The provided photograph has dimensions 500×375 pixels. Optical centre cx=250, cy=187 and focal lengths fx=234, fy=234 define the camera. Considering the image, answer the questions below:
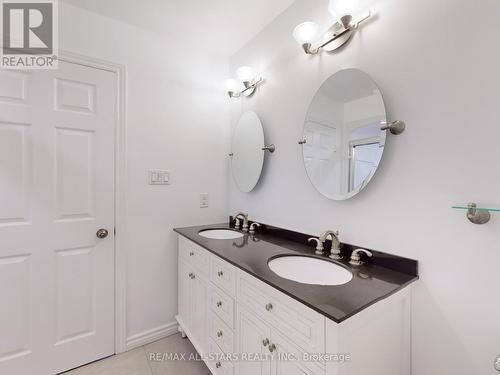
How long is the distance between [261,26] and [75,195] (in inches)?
69.6

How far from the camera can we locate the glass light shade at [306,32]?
4.17 ft

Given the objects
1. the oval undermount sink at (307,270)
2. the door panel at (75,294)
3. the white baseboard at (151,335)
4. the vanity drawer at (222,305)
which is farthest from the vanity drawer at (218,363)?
the door panel at (75,294)

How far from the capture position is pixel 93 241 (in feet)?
5.24

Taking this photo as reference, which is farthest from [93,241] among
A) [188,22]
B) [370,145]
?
[370,145]

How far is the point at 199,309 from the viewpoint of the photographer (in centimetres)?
150

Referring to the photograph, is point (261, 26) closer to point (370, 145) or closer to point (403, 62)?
point (403, 62)

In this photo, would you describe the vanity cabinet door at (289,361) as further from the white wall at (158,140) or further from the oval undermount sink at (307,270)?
the white wall at (158,140)

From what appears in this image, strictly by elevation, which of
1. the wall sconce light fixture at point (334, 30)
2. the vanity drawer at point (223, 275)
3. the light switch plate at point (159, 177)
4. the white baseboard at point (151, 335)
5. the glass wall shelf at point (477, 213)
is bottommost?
the white baseboard at point (151, 335)

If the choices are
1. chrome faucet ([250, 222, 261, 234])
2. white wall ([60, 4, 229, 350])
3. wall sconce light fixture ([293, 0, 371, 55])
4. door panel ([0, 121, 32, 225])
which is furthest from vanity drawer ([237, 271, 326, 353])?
door panel ([0, 121, 32, 225])

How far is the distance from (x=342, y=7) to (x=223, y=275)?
57.4 inches

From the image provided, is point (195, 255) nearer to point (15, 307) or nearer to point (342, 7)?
point (15, 307)

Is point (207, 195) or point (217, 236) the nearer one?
point (217, 236)

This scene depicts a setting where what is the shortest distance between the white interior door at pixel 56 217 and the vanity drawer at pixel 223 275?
835 mm

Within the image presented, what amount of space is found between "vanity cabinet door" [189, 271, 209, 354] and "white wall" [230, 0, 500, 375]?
2.93 ft
